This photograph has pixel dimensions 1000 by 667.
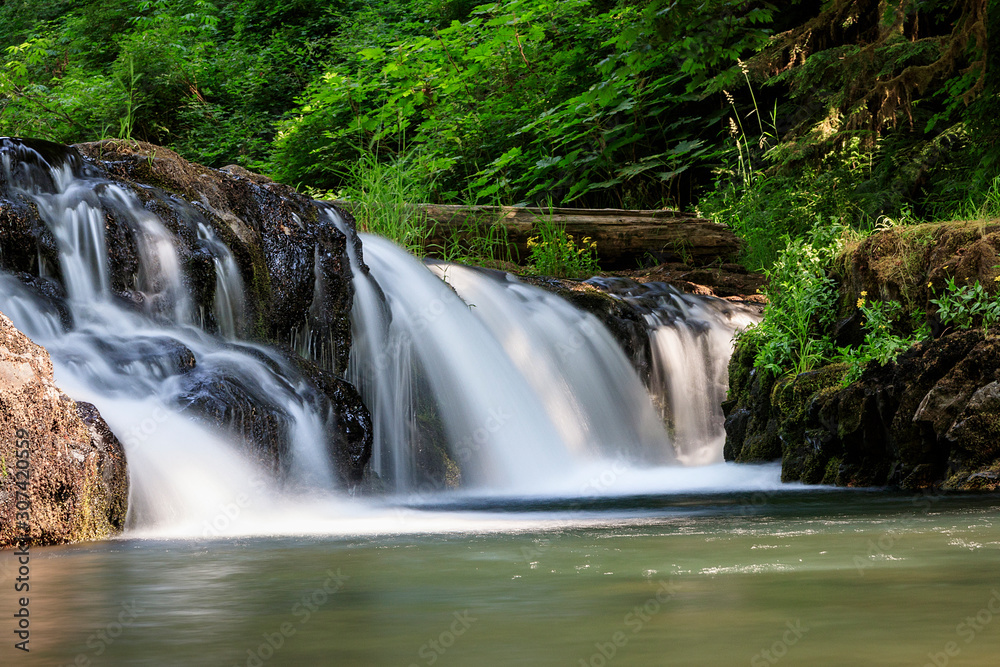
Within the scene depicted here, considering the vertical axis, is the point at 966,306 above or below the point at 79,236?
below

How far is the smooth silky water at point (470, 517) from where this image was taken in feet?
7.49

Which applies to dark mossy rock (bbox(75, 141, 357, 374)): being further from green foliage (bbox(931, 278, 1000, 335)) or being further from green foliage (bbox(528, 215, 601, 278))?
green foliage (bbox(931, 278, 1000, 335))

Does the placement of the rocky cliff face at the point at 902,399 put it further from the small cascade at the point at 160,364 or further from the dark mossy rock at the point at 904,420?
the small cascade at the point at 160,364

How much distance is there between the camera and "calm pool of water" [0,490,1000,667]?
7.03 feet

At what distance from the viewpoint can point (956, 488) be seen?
573cm

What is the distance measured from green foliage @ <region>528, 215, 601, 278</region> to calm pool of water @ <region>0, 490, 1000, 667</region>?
6755 millimetres

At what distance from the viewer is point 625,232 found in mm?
11695

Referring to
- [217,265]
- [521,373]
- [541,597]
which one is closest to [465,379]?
[521,373]

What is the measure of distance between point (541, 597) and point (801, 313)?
17.3 feet

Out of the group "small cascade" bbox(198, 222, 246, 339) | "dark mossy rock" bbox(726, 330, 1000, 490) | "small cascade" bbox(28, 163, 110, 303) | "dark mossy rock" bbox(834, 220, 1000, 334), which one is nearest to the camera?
"dark mossy rock" bbox(726, 330, 1000, 490)

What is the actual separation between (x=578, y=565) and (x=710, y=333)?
6.35m

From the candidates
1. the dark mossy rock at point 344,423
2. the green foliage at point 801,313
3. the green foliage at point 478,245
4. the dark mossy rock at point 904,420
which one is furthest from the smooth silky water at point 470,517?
the green foliage at point 478,245

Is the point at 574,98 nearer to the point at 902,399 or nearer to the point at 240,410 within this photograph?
the point at 902,399

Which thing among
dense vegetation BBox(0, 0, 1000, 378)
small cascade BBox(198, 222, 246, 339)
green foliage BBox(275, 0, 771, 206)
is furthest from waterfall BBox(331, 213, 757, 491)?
green foliage BBox(275, 0, 771, 206)
